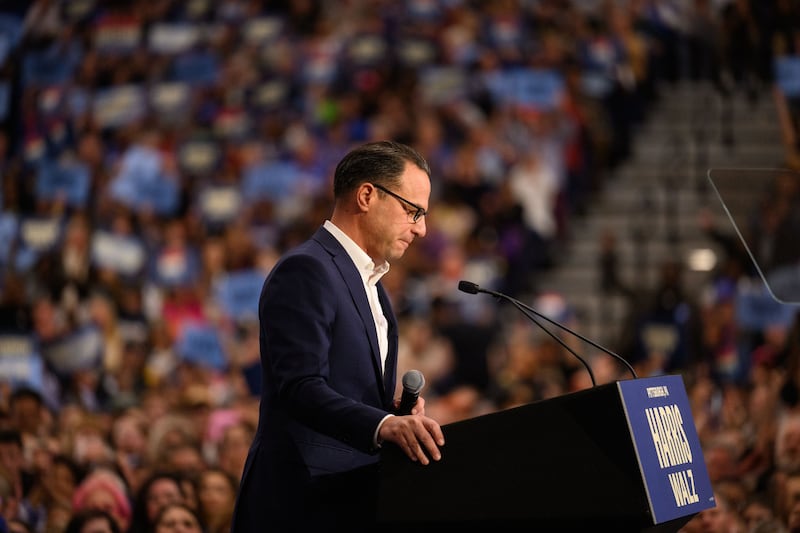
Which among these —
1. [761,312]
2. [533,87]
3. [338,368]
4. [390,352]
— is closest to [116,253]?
[533,87]

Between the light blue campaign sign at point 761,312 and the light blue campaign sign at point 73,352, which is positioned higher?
the light blue campaign sign at point 73,352

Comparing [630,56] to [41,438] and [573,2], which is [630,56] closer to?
[573,2]

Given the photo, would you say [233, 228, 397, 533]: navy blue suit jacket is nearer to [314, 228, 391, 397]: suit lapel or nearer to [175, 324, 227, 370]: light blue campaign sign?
[314, 228, 391, 397]: suit lapel

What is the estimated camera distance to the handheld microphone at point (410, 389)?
2.94m

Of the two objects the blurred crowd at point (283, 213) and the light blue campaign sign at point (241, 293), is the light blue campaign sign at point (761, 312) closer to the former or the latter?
the blurred crowd at point (283, 213)

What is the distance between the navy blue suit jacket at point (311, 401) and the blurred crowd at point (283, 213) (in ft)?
8.87

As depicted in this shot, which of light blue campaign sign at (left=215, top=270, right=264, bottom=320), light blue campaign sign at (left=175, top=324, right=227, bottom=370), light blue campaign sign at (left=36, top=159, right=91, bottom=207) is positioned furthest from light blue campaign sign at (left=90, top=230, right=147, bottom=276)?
light blue campaign sign at (left=175, top=324, right=227, bottom=370)

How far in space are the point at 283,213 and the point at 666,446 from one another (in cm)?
1050

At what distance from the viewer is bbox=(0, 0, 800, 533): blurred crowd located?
7078 millimetres

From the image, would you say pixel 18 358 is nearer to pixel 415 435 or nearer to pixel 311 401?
pixel 311 401

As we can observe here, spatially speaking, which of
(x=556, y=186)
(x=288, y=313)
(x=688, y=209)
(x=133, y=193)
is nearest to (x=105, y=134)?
(x=133, y=193)

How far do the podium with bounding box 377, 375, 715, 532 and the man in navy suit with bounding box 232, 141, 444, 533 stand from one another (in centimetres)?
7

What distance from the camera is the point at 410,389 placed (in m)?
2.94

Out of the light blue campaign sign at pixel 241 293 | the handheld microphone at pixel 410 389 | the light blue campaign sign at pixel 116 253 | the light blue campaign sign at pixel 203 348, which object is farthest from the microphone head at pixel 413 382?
the light blue campaign sign at pixel 116 253
